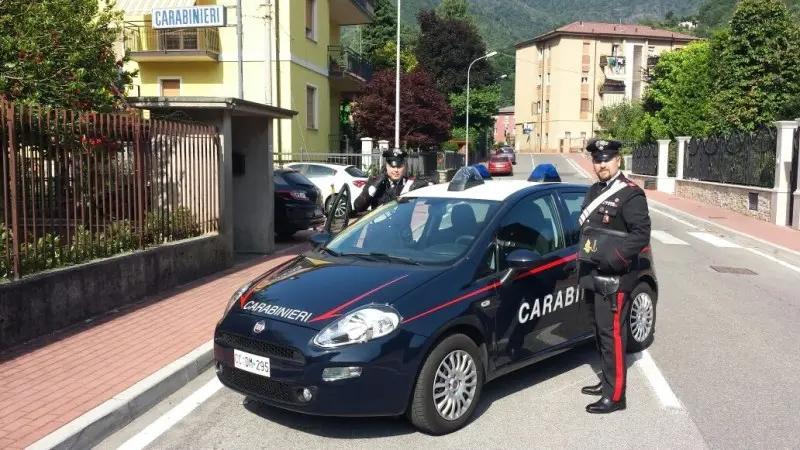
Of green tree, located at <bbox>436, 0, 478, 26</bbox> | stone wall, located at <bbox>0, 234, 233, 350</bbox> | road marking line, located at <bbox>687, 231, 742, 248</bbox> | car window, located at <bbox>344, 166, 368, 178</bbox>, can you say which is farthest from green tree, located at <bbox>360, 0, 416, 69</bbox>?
stone wall, located at <bbox>0, 234, 233, 350</bbox>

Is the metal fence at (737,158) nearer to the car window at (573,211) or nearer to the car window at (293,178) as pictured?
the car window at (293,178)

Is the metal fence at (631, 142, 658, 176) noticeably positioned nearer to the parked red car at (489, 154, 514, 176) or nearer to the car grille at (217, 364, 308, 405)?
the parked red car at (489, 154, 514, 176)

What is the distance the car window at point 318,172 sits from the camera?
19078 millimetres

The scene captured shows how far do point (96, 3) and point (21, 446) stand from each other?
24.3 ft

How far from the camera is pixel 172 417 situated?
484cm

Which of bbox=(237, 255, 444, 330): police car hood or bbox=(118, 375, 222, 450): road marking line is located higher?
bbox=(237, 255, 444, 330): police car hood

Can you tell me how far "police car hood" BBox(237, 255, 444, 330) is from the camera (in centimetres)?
431

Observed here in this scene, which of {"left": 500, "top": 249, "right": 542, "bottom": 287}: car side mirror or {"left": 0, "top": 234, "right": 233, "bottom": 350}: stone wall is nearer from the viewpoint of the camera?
{"left": 500, "top": 249, "right": 542, "bottom": 287}: car side mirror

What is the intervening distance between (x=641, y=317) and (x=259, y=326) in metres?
3.64

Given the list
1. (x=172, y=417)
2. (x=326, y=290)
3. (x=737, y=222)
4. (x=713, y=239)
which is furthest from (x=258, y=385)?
(x=737, y=222)

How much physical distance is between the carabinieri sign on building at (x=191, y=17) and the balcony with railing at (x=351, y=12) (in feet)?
42.3

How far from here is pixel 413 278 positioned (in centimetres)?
454

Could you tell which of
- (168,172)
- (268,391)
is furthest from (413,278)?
(168,172)

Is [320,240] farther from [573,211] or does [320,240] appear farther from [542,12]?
[542,12]
